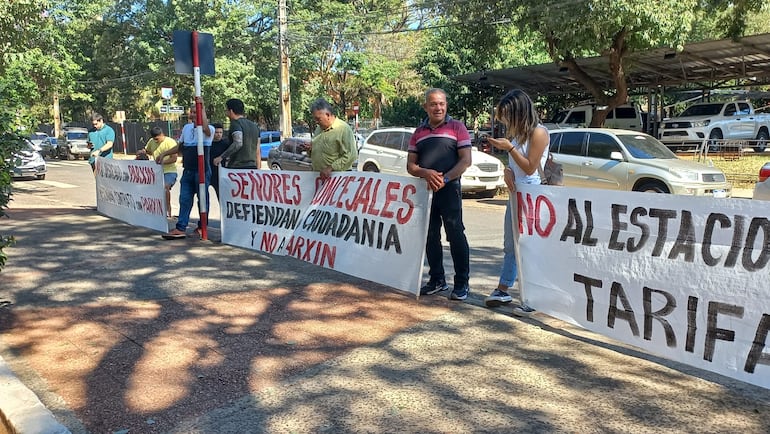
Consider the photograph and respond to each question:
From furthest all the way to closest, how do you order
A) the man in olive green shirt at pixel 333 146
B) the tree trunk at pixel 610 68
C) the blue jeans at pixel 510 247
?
the tree trunk at pixel 610 68
the man in olive green shirt at pixel 333 146
the blue jeans at pixel 510 247

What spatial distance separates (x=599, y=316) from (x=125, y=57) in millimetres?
39439

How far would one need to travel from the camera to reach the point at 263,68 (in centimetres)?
3566

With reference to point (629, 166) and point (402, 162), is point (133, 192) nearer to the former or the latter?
point (402, 162)

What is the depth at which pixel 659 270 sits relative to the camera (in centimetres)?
375

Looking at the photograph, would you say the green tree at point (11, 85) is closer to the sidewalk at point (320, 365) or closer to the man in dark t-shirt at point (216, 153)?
the sidewalk at point (320, 365)

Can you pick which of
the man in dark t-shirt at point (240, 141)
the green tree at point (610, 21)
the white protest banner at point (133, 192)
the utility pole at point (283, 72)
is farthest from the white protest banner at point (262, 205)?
the utility pole at point (283, 72)

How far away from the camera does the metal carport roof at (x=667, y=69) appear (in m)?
21.0

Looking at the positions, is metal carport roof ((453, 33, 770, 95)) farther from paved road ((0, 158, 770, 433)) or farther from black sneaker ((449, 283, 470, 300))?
paved road ((0, 158, 770, 433))

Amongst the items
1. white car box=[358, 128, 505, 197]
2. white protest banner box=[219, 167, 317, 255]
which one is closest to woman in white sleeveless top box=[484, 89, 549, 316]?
white protest banner box=[219, 167, 317, 255]

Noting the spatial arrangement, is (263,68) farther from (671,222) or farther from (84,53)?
A: (671,222)

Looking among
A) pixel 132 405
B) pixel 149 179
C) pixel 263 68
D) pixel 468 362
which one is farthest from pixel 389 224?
pixel 263 68

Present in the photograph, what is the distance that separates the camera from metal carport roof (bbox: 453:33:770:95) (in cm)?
2103

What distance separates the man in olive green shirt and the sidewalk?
1170 mm

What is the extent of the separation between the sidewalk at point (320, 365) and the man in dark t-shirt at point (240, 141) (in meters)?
2.28
